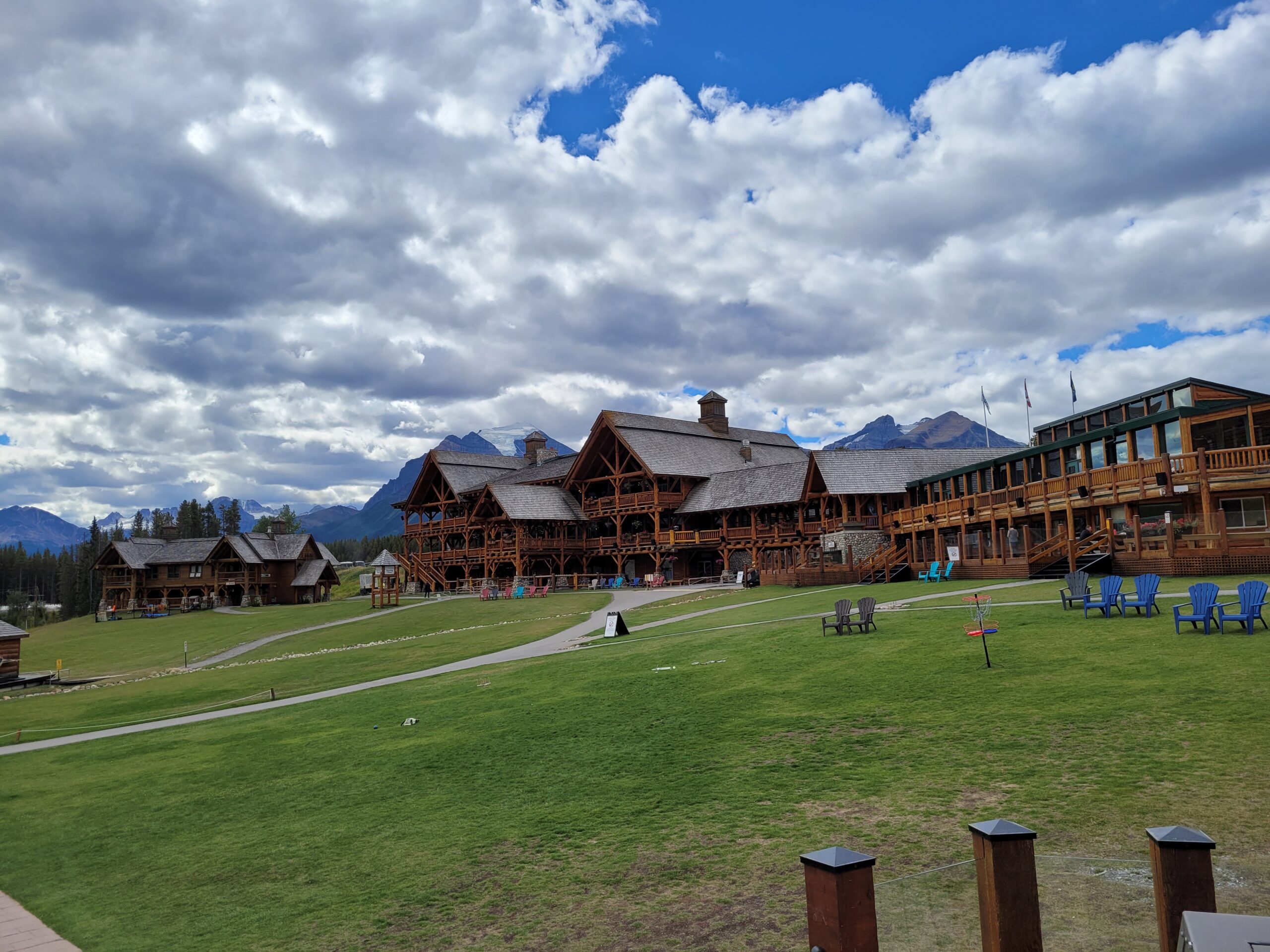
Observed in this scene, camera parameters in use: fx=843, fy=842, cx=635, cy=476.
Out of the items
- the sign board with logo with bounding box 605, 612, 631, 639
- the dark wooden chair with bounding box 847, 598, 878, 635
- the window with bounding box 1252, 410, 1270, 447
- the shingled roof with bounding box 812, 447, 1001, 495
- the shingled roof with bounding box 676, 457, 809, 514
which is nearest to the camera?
the dark wooden chair with bounding box 847, 598, 878, 635

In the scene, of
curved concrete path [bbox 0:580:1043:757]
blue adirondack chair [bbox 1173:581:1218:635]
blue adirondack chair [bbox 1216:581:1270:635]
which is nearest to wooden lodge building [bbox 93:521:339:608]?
curved concrete path [bbox 0:580:1043:757]

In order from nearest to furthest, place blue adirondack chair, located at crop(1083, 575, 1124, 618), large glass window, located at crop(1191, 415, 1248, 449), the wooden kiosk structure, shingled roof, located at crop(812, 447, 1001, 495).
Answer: blue adirondack chair, located at crop(1083, 575, 1124, 618)
large glass window, located at crop(1191, 415, 1248, 449)
shingled roof, located at crop(812, 447, 1001, 495)
the wooden kiosk structure

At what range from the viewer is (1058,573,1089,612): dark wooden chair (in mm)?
19031

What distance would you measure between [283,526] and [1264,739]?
108m

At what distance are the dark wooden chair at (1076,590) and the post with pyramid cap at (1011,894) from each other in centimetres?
1653

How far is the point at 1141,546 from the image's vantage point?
26.9m

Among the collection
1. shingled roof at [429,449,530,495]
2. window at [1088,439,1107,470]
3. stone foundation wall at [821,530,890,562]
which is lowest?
stone foundation wall at [821,530,890,562]

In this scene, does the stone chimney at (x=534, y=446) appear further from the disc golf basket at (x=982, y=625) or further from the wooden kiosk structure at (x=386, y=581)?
the disc golf basket at (x=982, y=625)

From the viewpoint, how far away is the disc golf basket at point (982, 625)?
1448 cm

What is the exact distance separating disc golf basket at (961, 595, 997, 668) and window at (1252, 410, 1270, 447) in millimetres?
14105

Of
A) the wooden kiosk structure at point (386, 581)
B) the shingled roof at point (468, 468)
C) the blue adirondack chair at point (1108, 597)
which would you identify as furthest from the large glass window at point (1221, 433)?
the shingled roof at point (468, 468)

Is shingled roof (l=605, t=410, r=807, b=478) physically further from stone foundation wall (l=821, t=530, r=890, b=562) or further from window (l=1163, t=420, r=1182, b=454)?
window (l=1163, t=420, r=1182, b=454)

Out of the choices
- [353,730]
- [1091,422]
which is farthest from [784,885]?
[1091,422]

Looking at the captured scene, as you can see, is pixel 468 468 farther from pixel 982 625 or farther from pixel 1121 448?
pixel 982 625
